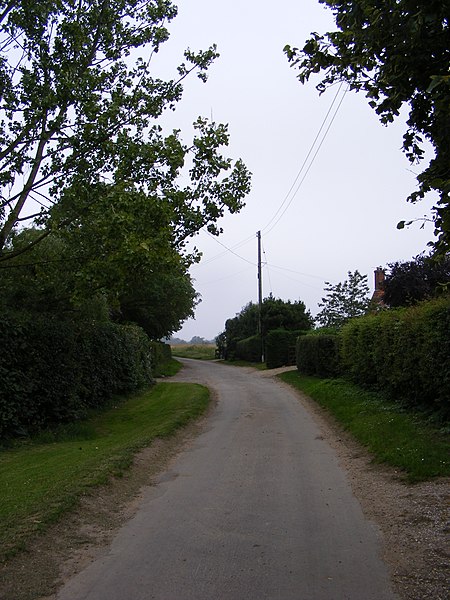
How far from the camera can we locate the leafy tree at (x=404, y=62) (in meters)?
3.90

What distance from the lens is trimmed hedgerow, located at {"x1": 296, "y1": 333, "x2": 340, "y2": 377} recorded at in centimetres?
2349

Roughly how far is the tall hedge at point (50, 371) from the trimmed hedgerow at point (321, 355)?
943 centimetres

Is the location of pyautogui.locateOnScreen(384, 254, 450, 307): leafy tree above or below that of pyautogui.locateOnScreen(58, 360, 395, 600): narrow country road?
above

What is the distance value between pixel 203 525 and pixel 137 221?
25.6ft

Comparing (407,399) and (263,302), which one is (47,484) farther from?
(263,302)

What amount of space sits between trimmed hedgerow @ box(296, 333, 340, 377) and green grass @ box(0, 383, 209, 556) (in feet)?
22.3

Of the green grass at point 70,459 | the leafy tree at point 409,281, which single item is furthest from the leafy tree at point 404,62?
the leafy tree at point 409,281

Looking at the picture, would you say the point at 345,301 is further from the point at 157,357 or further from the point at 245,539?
the point at 245,539

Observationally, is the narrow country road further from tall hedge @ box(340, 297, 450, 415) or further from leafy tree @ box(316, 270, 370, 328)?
leafy tree @ box(316, 270, 370, 328)

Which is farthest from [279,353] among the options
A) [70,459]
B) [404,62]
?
[404,62]

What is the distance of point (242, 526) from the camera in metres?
6.02

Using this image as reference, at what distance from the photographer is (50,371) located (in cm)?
1442

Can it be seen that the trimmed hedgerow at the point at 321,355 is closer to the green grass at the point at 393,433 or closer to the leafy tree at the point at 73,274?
the green grass at the point at 393,433

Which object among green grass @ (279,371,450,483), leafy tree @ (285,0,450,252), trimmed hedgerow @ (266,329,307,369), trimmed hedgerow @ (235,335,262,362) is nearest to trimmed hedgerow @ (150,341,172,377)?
trimmed hedgerow @ (235,335,262,362)
